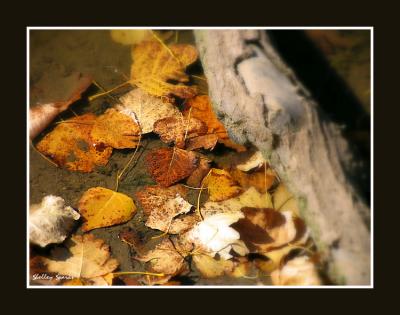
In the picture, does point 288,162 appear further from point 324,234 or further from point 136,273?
point 136,273

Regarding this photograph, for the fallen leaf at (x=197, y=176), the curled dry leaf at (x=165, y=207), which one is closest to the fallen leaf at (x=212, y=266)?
the curled dry leaf at (x=165, y=207)

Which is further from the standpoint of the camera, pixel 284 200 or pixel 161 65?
pixel 161 65

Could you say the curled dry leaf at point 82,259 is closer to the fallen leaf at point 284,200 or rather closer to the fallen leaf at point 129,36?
the fallen leaf at point 284,200

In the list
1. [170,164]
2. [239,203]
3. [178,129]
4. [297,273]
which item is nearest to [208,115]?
[178,129]

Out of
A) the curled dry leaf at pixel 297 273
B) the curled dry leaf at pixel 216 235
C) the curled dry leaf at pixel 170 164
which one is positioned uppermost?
the curled dry leaf at pixel 170 164

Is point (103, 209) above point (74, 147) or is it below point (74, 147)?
below

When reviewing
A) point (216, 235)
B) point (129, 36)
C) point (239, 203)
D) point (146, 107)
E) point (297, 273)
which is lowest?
point (297, 273)

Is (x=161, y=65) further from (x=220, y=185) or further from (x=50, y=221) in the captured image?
(x=50, y=221)

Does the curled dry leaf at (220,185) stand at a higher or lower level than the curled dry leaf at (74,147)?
lower
